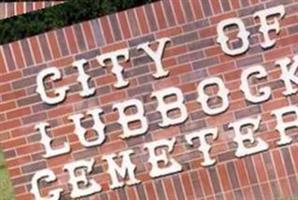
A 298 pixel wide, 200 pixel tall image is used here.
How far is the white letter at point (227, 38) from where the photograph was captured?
5711 millimetres

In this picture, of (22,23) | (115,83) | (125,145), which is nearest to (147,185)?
(125,145)

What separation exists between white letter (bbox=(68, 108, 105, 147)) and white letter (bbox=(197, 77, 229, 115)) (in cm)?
65

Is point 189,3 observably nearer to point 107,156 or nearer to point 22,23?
point 107,156

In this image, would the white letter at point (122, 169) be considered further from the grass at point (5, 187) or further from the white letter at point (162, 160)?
the grass at point (5, 187)

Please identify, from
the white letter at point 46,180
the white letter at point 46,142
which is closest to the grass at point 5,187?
the white letter at point 46,180

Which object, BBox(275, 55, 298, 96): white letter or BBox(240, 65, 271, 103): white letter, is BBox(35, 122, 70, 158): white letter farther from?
BBox(275, 55, 298, 96): white letter

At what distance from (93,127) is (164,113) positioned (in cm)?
47

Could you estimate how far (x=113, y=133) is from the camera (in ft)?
19.0

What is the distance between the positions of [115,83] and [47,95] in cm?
45

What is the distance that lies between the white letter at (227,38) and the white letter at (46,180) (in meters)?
1.38

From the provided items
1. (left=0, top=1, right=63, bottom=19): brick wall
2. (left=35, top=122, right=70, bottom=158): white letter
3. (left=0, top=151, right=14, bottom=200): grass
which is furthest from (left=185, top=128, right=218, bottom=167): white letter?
(left=0, top=1, right=63, bottom=19): brick wall

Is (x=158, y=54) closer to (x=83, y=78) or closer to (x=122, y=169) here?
(x=83, y=78)

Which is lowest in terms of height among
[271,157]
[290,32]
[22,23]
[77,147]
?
[271,157]

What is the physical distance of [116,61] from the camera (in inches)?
227
